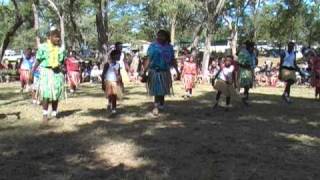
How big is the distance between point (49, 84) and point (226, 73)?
4.68 metres

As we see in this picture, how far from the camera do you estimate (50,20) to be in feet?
241

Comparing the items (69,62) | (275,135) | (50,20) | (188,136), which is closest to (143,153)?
(188,136)

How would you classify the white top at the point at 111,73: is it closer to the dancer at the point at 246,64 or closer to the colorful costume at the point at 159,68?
the colorful costume at the point at 159,68

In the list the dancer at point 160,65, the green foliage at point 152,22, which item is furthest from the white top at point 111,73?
the green foliage at point 152,22

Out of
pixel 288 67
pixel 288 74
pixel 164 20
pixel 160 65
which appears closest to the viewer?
pixel 160 65

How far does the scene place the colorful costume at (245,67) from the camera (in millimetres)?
18089

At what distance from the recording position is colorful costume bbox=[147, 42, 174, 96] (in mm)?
14711

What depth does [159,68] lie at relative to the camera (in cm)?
1488

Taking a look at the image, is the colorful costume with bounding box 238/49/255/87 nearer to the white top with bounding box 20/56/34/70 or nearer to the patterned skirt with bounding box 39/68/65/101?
the patterned skirt with bounding box 39/68/65/101

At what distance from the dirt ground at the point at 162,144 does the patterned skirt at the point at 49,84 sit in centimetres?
61

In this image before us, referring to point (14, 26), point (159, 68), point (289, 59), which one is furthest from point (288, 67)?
point (14, 26)

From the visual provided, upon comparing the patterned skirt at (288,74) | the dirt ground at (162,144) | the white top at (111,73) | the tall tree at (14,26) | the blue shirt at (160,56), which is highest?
the tall tree at (14,26)

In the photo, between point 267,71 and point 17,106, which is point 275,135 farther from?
point 267,71

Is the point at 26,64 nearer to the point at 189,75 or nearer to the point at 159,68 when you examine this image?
the point at 189,75
